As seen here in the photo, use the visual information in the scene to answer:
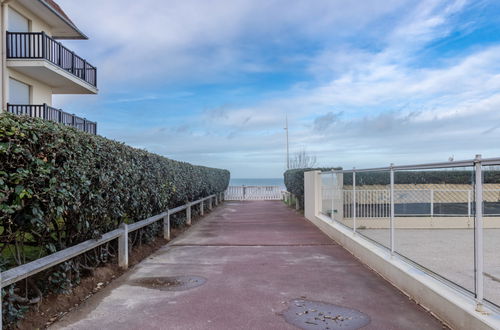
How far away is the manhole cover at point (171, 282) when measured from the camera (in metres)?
5.63

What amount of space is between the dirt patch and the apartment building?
11218mm

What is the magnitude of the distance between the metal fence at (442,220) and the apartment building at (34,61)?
42.5ft

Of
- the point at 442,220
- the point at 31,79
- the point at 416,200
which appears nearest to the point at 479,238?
the point at 442,220

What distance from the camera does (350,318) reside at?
438 centimetres

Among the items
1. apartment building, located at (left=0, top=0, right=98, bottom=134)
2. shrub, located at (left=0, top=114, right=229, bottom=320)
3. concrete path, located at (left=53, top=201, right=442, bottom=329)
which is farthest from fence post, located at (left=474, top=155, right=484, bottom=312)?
apartment building, located at (left=0, top=0, right=98, bottom=134)

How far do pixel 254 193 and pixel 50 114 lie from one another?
59.0ft

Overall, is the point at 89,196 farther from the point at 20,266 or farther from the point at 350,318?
the point at 350,318

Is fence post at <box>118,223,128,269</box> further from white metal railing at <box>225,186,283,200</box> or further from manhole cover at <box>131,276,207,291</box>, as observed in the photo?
white metal railing at <box>225,186,283,200</box>

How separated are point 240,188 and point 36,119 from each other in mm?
27646

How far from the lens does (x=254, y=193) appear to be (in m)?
31.9

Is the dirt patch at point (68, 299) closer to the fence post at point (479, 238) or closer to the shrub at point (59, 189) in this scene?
the shrub at point (59, 189)

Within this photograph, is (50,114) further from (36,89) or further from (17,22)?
(17,22)

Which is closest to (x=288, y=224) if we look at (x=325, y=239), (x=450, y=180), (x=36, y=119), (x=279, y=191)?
(x=325, y=239)

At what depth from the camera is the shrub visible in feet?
12.1
